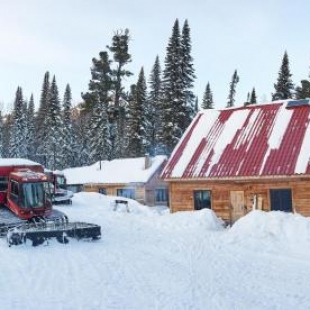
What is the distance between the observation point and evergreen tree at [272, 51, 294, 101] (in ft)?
159

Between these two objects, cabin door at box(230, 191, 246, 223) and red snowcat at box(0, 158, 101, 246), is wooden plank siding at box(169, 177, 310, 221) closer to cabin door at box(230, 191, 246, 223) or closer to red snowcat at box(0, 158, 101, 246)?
cabin door at box(230, 191, 246, 223)

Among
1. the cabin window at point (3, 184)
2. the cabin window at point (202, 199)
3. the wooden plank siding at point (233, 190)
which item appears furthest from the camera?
the cabin window at point (202, 199)

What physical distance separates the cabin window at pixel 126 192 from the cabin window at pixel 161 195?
2.36 metres

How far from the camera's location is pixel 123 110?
182 feet

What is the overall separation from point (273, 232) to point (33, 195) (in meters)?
10.8

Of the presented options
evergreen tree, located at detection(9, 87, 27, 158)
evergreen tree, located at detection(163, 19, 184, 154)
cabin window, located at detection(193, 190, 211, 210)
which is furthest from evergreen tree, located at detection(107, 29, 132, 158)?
cabin window, located at detection(193, 190, 211, 210)

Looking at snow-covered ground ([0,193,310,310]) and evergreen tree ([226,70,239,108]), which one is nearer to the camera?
snow-covered ground ([0,193,310,310])

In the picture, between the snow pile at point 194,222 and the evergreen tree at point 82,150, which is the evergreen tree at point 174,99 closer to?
the snow pile at point 194,222

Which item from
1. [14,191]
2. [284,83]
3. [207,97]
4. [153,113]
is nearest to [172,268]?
[14,191]

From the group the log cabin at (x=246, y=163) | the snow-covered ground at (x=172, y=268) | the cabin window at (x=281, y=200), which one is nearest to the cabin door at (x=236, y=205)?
the log cabin at (x=246, y=163)

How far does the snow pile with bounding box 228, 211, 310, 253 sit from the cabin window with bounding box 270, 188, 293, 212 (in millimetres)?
1564

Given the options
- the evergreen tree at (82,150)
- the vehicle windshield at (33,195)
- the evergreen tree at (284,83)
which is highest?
the evergreen tree at (284,83)

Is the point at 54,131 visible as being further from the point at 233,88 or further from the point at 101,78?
the point at 233,88

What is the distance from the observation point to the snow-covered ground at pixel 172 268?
1061cm
